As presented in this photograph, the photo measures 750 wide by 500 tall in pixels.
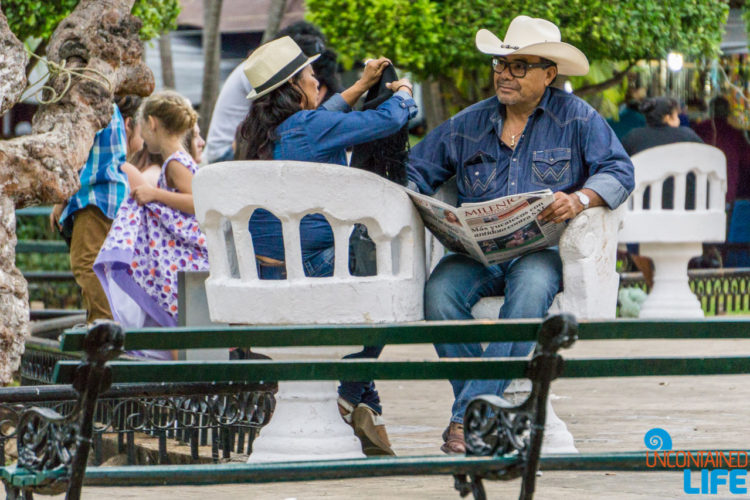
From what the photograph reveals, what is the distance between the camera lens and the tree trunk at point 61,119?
4453 millimetres

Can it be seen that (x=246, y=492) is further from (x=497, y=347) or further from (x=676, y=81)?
(x=676, y=81)

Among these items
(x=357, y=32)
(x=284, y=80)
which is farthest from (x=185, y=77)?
(x=284, y=80)

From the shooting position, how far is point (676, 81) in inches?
550

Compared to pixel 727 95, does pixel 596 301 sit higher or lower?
higher

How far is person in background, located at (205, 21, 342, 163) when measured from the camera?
21.7ft

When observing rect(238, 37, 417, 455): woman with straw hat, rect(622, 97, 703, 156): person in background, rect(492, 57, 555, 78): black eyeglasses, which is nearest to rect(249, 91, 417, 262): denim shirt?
rect(238, 37, 417, 455): woman with straw hat

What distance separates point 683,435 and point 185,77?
36.7 feet

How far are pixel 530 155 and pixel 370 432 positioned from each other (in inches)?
49.0

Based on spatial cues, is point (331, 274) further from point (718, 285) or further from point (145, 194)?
point (718, 285)

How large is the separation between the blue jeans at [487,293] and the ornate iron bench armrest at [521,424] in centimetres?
128

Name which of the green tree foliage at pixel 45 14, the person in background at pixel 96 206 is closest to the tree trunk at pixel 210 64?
the green tree foliage at pixel 45 14

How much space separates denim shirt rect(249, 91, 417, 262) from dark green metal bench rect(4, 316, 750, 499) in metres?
1.76

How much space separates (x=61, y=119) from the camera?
4852 mm

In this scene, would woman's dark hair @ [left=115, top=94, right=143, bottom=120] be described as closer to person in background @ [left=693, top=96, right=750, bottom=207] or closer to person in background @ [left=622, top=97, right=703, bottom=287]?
person in background @ [left=622, top=97, right=703, bottom=287]
